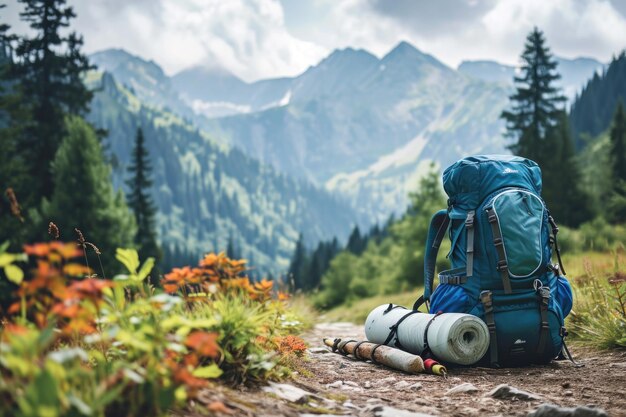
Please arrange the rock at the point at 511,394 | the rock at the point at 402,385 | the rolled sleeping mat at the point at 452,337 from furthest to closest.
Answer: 1. the rolled sleeping mat at the point at 452,337
2. the rock at the point at 402,385
3. the rock at the point at 511,394

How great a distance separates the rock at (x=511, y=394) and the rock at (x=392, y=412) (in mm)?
788

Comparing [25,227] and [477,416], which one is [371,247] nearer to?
[25,227]

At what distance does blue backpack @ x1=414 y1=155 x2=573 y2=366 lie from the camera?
5.61 metres

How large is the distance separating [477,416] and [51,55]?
31471mm

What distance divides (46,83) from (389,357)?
29.5m

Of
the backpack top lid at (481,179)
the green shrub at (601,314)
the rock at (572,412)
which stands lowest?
the rock at (572,412)

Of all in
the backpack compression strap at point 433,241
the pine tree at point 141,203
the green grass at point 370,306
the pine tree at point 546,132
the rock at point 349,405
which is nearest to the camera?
the rock at point 349,405

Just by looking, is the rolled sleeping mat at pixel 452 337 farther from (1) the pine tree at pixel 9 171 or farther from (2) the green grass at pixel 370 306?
(1) the pine tree at pixel 9 171

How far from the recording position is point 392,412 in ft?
12.0

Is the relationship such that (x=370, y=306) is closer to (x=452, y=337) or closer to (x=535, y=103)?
(x=452, y=337)

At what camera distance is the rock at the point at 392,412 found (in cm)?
362

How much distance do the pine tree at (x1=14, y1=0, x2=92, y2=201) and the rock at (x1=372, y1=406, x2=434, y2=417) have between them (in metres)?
27.8

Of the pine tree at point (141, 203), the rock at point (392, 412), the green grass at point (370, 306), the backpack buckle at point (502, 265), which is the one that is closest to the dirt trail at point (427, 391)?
the rock at point (392, 412)

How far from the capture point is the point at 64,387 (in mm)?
2432
